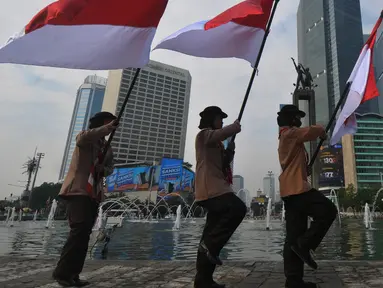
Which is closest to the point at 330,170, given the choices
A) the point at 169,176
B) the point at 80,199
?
the point at 169,176

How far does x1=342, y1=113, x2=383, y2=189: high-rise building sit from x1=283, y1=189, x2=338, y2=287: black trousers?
9717cm

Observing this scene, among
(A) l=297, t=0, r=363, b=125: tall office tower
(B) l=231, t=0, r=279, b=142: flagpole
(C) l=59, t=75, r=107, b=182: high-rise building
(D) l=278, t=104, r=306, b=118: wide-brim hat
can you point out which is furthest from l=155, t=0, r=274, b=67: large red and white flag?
(C) l=59, t=75, r=107, b=182: high-rise building

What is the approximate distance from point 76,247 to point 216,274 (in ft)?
5.69

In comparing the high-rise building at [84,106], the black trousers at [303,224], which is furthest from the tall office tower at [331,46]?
the black trousers at [303,224]

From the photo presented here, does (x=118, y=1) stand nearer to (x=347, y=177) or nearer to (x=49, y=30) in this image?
(x=49, y=30)

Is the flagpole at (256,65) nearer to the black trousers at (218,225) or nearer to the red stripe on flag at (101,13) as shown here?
the black trousers at (218,225)

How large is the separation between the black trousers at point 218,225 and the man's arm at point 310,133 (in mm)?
945

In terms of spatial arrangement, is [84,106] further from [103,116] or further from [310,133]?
[310,133]

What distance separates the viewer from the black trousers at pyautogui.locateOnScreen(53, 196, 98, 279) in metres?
3.48

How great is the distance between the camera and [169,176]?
9019cm

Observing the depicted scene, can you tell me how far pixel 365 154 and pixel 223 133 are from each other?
103m

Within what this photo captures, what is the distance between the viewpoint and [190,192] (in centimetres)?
9056

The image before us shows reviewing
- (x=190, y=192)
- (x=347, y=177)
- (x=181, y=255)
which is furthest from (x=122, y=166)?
(x=181, y=255)

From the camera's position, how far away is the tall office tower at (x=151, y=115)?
327 ft
